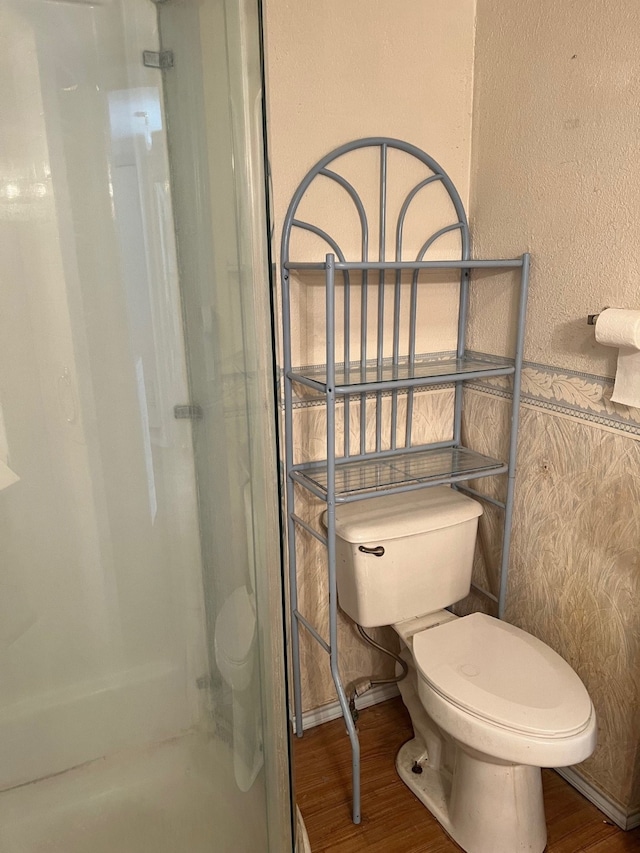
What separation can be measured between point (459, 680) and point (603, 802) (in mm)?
574

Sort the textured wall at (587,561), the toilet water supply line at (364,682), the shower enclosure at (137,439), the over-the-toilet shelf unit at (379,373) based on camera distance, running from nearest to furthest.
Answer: the shower enclosure at (137,439), the textured wall at (587,561), the over-the-toilet shelf unit at (379,373), the toilet water supply line at (364,682)

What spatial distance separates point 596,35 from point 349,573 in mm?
1344

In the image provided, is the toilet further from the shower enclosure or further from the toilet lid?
the shower enclosure

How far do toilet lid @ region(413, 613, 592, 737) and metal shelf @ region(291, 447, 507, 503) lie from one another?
37 cm

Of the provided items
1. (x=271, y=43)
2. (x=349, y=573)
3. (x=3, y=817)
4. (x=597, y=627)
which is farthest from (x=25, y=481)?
(x=597, y=627)

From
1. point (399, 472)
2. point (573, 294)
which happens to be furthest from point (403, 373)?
point (573, 294)

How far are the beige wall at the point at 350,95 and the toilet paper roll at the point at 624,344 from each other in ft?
1.82

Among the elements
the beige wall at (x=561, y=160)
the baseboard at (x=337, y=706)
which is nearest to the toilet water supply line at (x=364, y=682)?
the baseboard at (x=337, y=706)

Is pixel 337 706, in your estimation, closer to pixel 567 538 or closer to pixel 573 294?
pixel 567 538

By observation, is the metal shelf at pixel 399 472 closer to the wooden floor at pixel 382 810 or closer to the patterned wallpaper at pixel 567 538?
the patterned wallpaper at pixel 567 538

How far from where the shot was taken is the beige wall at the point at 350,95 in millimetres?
1471

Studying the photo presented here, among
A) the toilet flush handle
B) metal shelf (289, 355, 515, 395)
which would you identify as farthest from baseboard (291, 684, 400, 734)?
metal shelf (289, 355, 515, 395)

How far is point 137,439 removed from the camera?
1.18 meters

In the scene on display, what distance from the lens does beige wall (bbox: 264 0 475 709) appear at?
147cm
